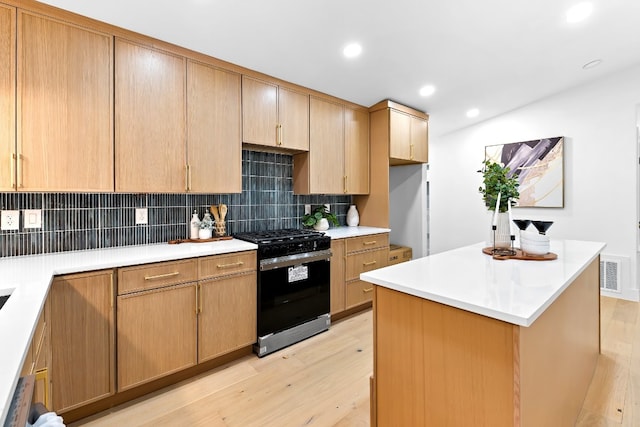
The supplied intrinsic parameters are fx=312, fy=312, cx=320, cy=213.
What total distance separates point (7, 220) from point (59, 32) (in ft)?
3.86

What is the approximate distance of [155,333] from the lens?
1979 millimetres

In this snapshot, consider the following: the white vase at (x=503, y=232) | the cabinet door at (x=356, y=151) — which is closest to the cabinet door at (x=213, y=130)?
the cabinet door at (x=356, y=151)

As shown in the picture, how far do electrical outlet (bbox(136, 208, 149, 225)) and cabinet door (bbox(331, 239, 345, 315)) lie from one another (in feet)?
5.28

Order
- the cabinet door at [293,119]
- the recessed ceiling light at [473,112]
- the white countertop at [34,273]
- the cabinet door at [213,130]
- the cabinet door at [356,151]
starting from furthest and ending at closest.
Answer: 1. the recessed ceiling light at [473,112]
2. the cabinet door at [356,151]
3. the cabinet door at [293,119]
4. the cabinet door at [213,130]
5. the white countertop at [34,273]

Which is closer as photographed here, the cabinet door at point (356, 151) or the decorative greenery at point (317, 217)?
the decorative greenery at point (317, 217)

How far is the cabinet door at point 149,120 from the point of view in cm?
205

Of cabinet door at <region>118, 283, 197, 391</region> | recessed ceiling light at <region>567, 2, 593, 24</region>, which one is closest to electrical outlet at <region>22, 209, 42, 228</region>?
cabinet door at <region>118, 283, 197, 391</region>

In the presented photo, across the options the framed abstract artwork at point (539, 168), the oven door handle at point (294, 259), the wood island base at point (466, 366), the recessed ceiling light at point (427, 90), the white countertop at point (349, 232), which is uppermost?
the recessed ceiling light at point (427, 90)

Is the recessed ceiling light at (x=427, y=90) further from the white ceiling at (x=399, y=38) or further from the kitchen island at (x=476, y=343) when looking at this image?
the kitchen island at (x=476, y=343)

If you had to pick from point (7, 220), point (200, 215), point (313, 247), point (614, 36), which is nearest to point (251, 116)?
point (200, 215)

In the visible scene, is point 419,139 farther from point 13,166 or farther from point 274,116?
point 13,166

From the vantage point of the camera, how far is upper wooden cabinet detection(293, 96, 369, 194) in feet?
10.5

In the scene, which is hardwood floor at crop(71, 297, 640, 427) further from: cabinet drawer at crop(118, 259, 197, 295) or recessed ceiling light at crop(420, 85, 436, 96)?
recessed ceiling light at crop(420, 85, 436, 96)

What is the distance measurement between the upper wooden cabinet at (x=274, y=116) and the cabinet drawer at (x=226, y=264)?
100 cm
